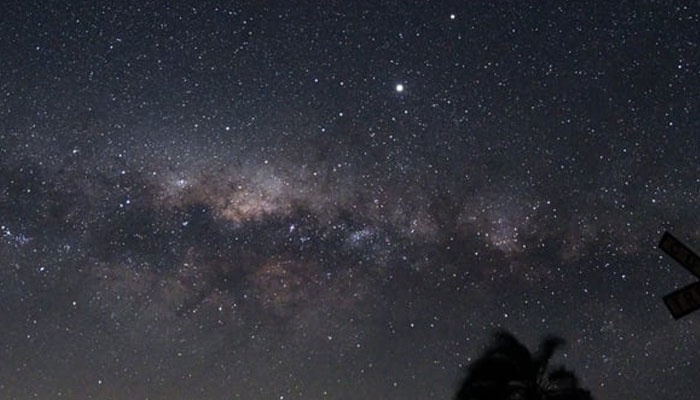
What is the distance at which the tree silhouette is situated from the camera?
70.1 ft

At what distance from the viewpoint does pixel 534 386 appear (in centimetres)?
2161

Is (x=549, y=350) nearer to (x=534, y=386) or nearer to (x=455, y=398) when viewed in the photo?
(x=534, y=386)

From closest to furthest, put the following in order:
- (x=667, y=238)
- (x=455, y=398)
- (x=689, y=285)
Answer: (x=689, y=285)
(x=667, y=238)
(x=455, y=398)

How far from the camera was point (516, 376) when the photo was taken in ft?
71.3

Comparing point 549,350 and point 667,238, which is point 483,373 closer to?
point 549,350

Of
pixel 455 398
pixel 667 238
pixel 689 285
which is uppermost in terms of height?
pixel 455 398

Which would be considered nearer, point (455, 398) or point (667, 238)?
point (667, 238)

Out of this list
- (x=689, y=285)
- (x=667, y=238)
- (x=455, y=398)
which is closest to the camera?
(x=689, y=285)

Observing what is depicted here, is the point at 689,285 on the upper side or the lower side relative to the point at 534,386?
lower

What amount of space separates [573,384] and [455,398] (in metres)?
4.06

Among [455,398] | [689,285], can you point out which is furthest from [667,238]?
[455,398]

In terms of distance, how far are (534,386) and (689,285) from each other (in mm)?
14993

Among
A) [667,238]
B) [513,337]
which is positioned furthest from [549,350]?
[667,238]

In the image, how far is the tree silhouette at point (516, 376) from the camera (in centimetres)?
2136
